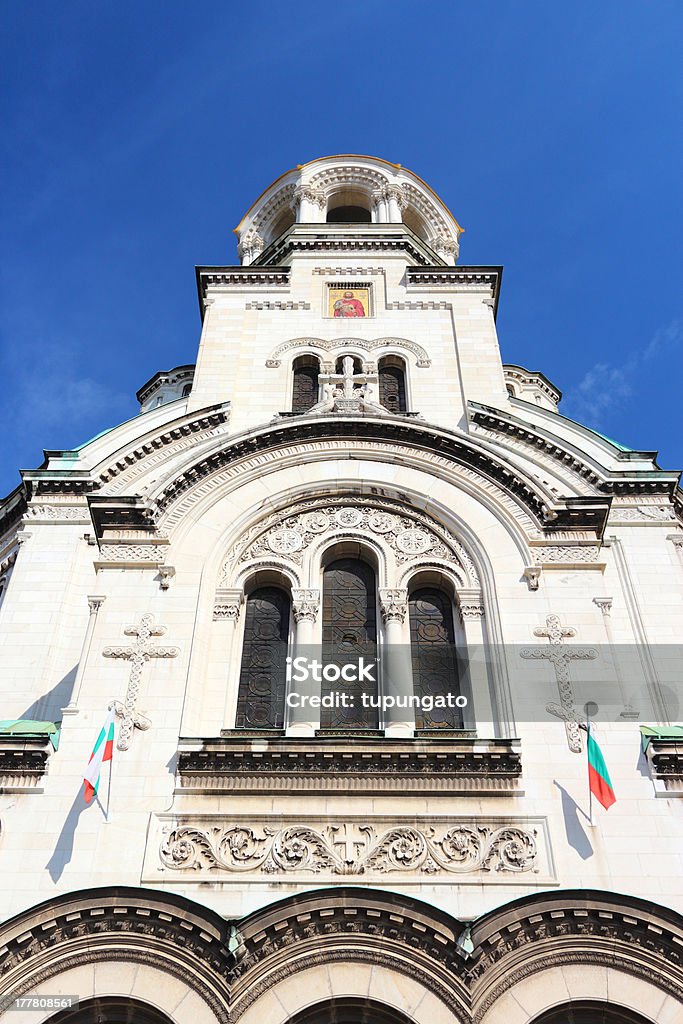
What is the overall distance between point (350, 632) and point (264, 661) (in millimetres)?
1698

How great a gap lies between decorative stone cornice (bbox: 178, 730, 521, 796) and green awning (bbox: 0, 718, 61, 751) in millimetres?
2135

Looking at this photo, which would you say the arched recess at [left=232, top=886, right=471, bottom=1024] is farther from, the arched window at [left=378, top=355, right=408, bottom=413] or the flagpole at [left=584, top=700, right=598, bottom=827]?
the arched window at [left=378, top=355, right=408, bottom=413]

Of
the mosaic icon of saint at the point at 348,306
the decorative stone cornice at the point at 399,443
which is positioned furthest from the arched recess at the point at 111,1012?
the mosaic icon of saint at the point at 348,306

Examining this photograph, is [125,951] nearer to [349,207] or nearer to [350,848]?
[350,848]

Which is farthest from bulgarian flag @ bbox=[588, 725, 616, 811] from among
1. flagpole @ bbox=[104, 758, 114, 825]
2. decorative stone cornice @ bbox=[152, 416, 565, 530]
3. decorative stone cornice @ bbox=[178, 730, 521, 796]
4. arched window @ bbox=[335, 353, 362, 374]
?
arched window @ bbox=[335, 353, 362, 374]

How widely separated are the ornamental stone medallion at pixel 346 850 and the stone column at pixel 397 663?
195 centimetres

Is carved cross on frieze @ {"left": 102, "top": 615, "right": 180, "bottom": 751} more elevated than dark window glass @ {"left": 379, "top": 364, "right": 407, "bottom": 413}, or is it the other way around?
dark window glass @ {"left": 379, "top": 364, "right": 407, "bottom": 413}

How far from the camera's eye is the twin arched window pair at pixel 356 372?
24.5 meters

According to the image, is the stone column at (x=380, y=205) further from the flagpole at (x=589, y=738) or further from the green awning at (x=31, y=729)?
the green awning at (x=31, y=729)

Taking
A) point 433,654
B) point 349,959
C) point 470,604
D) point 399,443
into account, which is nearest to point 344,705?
point 433,654

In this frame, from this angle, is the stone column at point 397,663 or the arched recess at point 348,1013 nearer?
the arched recess at point 348,1013

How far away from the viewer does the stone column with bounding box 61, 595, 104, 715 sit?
16.6 meters

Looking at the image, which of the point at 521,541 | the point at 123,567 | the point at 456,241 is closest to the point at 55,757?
the point at 123,567

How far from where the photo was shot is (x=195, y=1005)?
1288cm
